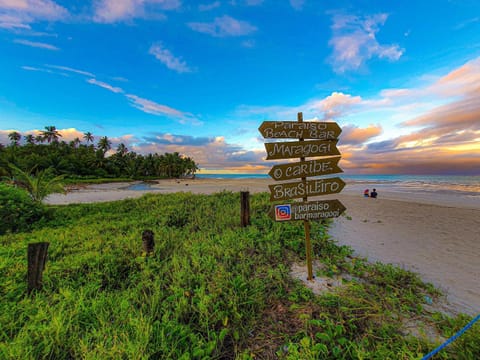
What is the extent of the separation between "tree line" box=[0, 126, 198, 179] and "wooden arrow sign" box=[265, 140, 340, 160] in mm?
48710

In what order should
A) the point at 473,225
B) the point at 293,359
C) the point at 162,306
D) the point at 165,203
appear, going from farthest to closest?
the point at 165,203 < the point at 473,225 < the point at 162,306 < the point at 293,359

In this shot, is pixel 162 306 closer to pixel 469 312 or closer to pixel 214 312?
pixel 214 312

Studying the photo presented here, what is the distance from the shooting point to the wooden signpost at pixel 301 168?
3.46 meters

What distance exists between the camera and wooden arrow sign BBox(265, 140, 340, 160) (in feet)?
11.3

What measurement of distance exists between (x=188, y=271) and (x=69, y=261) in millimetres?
2621

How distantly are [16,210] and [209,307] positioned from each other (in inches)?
341

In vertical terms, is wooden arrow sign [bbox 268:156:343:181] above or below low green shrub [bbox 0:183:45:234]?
above

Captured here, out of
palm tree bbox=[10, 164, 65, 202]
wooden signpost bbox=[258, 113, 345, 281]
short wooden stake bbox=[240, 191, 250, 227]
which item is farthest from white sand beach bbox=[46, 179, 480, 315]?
palm tree bbox=[10, 164, 65, 202]

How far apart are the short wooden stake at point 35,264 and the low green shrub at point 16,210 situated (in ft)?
17.2

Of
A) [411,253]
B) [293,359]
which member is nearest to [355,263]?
[411,253]

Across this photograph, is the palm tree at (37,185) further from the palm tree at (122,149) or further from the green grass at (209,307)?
the palm tree at (122,149)

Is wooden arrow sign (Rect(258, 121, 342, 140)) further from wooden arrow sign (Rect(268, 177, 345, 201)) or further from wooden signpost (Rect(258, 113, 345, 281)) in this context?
wooden arrow sign (Rect(268, 177, 345, 201))

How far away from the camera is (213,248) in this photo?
4340mm

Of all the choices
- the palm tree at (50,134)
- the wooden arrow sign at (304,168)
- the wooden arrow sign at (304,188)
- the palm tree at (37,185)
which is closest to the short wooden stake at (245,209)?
the wooden arrow sign at (304,188)
